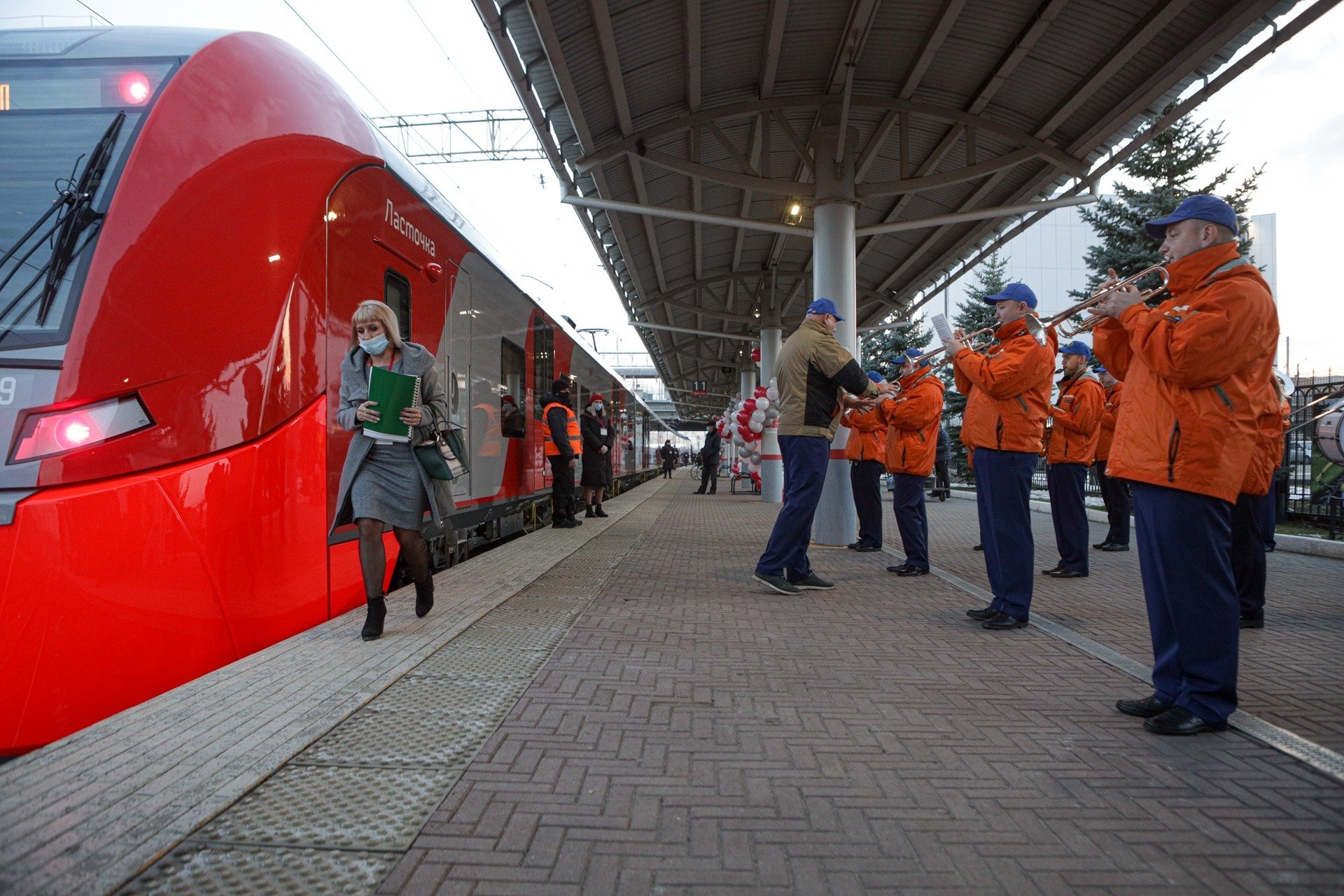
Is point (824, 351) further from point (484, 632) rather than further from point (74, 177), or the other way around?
point (74, 177)

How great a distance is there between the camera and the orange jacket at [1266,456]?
3.94 m

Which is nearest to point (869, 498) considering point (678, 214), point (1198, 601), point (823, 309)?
point (823, 309)

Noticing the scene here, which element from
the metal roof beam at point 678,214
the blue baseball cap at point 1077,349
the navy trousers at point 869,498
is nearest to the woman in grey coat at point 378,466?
the navy trousers at point 869,498

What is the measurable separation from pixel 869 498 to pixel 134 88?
712 cm

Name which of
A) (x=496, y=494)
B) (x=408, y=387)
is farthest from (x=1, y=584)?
(x=496, y=494)

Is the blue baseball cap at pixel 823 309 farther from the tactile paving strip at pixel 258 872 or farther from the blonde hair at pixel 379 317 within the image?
the tactile paving strip at pixel 258 872

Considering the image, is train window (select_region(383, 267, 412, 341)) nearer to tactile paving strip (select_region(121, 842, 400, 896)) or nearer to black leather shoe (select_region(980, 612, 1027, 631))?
tactile paving strip (select_region(121, 842, 400, 896))

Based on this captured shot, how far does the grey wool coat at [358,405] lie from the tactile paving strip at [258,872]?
2.38 m

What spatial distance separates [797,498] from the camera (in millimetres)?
5695

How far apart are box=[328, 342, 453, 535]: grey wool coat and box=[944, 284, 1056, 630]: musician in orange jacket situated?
3.06 meters

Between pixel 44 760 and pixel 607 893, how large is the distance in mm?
→ 1939

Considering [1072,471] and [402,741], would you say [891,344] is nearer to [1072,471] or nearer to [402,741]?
[1072,471]

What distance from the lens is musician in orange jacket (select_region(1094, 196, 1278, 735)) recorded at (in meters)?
2.92

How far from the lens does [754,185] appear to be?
33.9 feet
